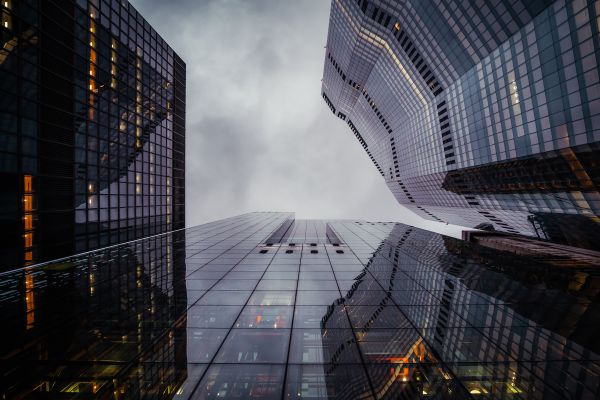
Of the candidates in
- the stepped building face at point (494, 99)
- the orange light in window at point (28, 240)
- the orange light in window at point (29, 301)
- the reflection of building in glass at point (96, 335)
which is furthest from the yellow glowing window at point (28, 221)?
the stepped building face at point (494, 99)

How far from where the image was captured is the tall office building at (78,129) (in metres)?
20.5

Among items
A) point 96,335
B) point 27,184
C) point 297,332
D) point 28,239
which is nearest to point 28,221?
point 28,239

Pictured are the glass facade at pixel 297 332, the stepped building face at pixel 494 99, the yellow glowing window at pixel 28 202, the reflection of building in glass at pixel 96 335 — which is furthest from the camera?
the stepped building face at pixel 494 99

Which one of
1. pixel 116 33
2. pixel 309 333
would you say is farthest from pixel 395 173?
pixel 309 333

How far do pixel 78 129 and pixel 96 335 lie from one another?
2412 centimetres

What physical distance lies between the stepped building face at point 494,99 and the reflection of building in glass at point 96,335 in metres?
58.6

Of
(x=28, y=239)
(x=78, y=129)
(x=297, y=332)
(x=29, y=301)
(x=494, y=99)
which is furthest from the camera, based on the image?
(x=494, y=99)

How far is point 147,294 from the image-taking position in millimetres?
14125

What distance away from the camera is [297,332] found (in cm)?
1084

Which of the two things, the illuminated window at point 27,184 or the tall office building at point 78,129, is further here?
the illuminated window at point 27,184

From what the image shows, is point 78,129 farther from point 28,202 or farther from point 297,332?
point 297,332

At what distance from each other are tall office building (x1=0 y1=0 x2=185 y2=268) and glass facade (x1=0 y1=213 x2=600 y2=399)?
617 cm

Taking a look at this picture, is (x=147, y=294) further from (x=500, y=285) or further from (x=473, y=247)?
(x=473, y=247)

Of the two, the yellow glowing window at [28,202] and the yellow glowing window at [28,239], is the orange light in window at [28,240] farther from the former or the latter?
the yellow glowing window at [28,202]
